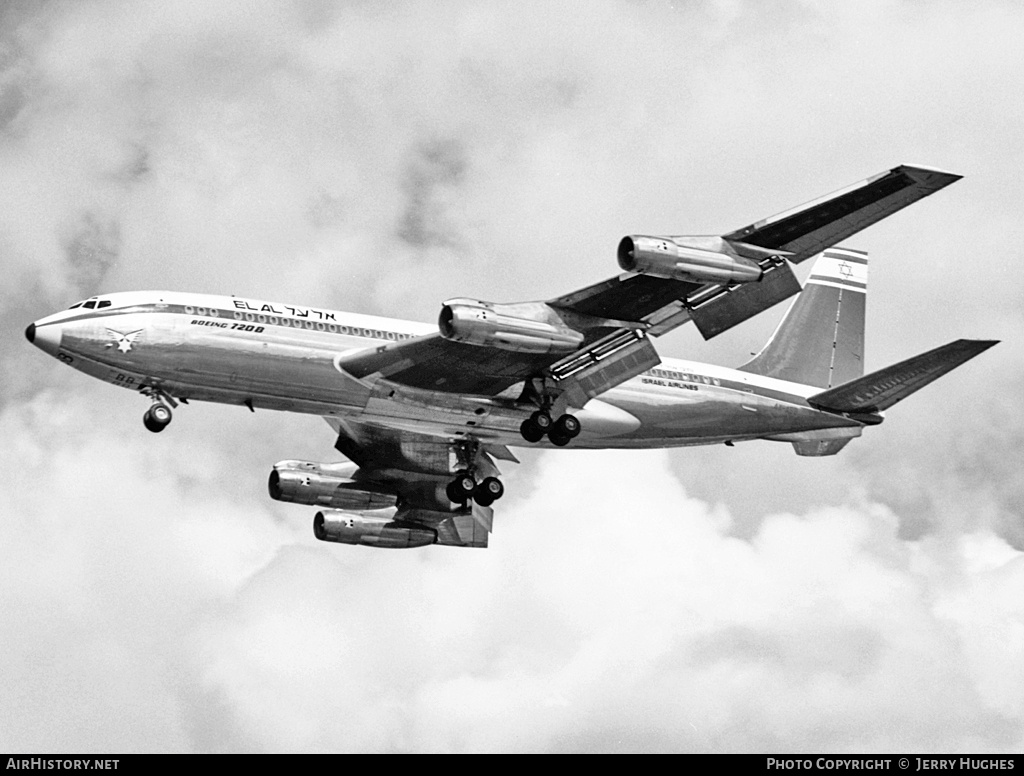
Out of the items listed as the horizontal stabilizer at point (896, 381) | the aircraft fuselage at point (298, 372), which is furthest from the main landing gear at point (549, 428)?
the horizontal stabilizer at point (896, 381)

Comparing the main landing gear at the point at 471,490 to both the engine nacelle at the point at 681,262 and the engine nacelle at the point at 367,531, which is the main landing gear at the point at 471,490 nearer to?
the engine nacelle at the point at 367,531

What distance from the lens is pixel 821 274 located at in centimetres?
6209

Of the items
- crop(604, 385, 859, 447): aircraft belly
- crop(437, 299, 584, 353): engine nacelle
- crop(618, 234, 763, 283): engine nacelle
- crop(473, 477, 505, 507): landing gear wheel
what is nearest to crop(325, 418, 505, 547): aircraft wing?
crop(473, 477, 505, 507): landing gear wheel

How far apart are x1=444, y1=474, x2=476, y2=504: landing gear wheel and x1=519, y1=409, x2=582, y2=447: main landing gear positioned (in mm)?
3555

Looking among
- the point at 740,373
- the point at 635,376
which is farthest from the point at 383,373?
the point at 740,373

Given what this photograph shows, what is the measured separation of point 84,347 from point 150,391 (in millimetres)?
2431

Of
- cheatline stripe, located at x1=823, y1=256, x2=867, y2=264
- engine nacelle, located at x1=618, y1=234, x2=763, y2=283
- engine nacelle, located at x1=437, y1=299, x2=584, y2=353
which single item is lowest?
cheatline stripe, located at x1=823, y1=256, x2=867, y2=264

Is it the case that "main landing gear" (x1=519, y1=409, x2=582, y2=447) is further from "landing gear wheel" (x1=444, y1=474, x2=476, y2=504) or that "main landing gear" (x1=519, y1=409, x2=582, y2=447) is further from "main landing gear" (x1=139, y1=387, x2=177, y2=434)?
"main landing gear" (x1=139, y1=387, x2=177, y2=434)

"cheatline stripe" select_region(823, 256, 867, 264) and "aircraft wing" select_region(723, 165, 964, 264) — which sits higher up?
"aircraft wing" select_region(723, 165, 964, 264)

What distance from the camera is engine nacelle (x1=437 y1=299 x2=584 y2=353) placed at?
43562 mm

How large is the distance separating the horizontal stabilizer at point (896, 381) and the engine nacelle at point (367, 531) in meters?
16.2

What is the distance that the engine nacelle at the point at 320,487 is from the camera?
56656 mm

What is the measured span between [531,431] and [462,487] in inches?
170
